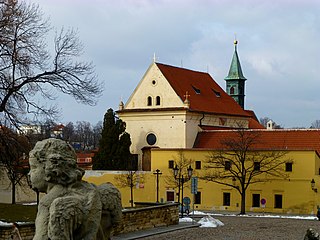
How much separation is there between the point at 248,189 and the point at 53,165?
151ft

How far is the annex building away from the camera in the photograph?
46906 mm

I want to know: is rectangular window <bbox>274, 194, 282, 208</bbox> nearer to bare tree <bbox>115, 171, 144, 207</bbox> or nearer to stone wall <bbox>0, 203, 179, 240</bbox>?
bare tree <bbox>115, 171, 144, 207</bbox>

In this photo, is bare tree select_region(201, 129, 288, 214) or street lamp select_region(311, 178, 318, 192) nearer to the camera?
street lamp select_region(311, 178, 318, 192)

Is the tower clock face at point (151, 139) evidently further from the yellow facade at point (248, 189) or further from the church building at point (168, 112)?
the yellow facade at point (248, 189)

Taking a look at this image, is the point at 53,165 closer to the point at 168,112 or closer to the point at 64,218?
the point at 64,218

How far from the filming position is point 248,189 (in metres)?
48.7

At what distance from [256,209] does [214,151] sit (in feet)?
18.0

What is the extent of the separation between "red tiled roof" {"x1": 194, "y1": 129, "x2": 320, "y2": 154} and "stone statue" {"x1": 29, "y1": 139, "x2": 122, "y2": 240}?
4528 cm

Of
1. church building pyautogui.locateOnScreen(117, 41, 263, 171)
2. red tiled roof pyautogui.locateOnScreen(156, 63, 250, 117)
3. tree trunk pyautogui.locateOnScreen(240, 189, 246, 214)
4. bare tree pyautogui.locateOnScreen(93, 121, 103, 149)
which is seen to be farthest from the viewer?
bare tree pyautogui.locateOnScreen(93, 121, 103, 149)

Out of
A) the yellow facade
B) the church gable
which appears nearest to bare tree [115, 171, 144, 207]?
the yellow facade

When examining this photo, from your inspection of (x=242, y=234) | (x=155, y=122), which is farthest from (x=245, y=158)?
(x=242, y=234)

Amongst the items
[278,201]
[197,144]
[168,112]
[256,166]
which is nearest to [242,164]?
[256,166]

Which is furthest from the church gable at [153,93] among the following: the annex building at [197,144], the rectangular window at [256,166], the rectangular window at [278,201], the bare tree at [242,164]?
the rectangular window at [278,201]

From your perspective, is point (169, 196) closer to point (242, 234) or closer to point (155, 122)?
point (155, 122)
